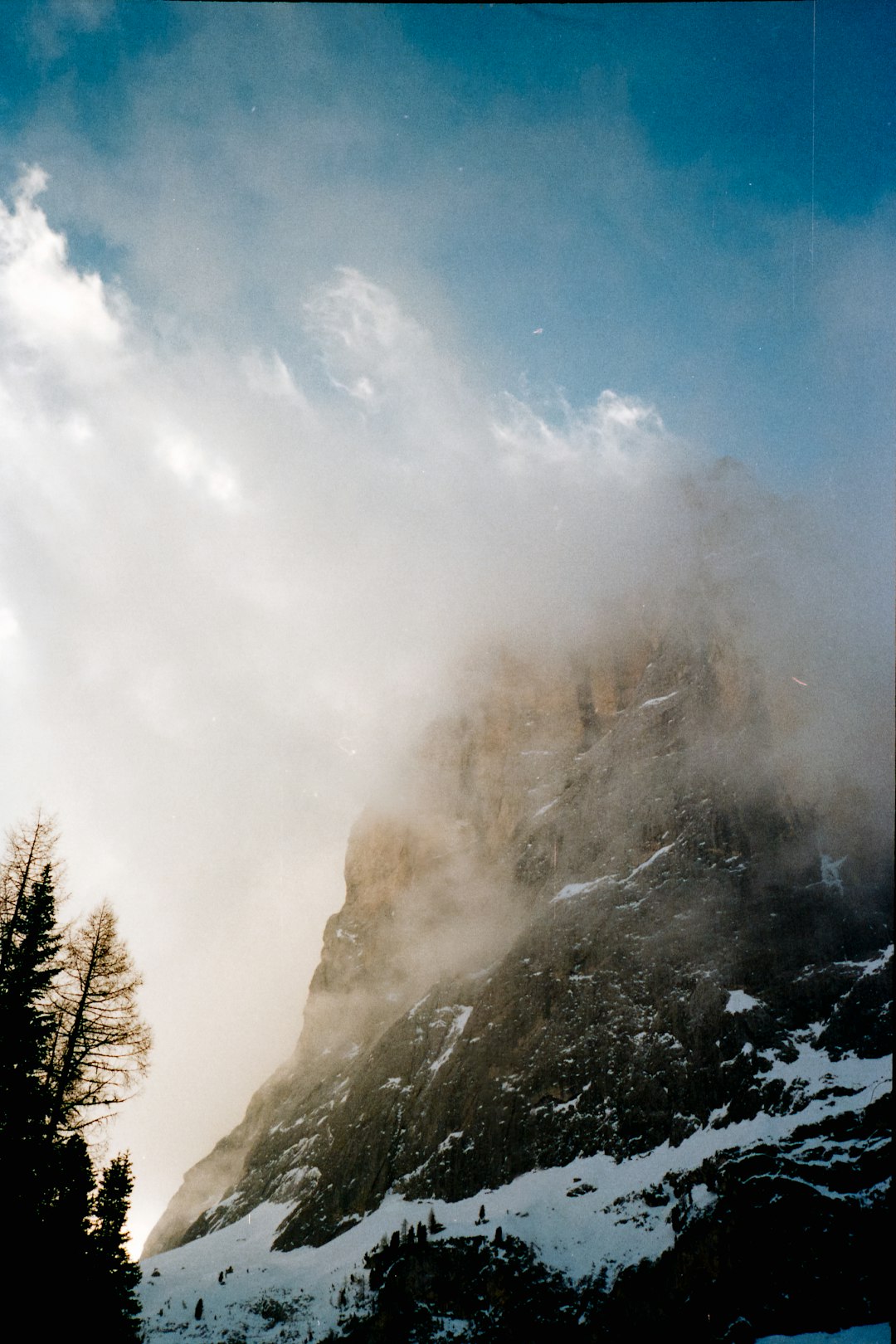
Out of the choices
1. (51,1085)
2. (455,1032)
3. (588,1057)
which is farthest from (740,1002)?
(51,1085)

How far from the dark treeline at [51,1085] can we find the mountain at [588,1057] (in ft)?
62.7

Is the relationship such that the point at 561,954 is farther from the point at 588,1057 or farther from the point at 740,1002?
the point at 740,1002

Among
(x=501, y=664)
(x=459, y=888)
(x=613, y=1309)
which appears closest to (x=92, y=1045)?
Result: (x=613, y=1309)

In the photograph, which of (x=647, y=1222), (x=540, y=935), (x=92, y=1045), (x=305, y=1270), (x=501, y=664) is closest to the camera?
(x=92, y=1045)

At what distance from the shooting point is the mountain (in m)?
42.0

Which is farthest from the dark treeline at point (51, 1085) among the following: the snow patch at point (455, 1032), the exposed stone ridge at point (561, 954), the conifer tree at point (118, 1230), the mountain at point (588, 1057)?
the snow patch at point (455, 1032)

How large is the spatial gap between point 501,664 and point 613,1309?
A: 82.0 metres

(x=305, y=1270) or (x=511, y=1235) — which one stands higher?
(x=511, y=1235)

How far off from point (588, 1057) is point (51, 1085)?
5733 centimetres

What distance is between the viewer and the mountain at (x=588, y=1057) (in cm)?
4197

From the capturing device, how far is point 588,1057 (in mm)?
62438

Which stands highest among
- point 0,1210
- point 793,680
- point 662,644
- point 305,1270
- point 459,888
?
point 662,644

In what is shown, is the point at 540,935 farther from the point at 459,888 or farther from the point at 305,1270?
the point at 305,1270

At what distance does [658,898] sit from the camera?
7038 centimetres
